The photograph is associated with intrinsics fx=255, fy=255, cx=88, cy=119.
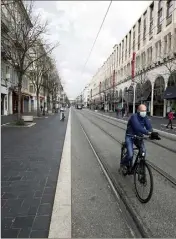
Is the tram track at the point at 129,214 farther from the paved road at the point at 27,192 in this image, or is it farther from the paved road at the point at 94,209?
the paved road at the point at 27,192

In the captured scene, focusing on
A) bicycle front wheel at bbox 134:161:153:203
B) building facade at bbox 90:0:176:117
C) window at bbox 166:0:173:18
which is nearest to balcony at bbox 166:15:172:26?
building facade at bbox 90:0:176:117

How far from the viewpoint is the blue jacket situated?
202 inches

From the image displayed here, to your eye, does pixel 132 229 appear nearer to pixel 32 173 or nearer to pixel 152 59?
pixel 32 173

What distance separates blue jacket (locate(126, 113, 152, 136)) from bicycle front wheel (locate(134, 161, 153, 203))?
2.16ft

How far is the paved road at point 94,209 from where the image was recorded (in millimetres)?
3496

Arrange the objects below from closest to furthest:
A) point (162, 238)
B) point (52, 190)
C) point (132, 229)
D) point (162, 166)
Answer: point (162, 238) < point (132, 229) < point (52, 190) < point (162, 166)

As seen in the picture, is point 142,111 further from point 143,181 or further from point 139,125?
point 143,181

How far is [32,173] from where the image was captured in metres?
6.22

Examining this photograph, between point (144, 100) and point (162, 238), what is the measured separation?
142 feet

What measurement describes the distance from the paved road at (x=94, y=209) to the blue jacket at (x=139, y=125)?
52.5 inches

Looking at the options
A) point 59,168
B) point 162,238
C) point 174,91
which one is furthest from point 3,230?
point 174,91

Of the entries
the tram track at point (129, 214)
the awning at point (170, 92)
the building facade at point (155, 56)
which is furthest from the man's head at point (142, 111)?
the awning at point (170, 92)

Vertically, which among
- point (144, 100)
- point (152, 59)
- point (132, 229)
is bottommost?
point (132, 229)

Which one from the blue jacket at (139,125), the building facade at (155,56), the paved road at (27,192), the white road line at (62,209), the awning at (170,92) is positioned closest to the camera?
the white road line at (62,209)
